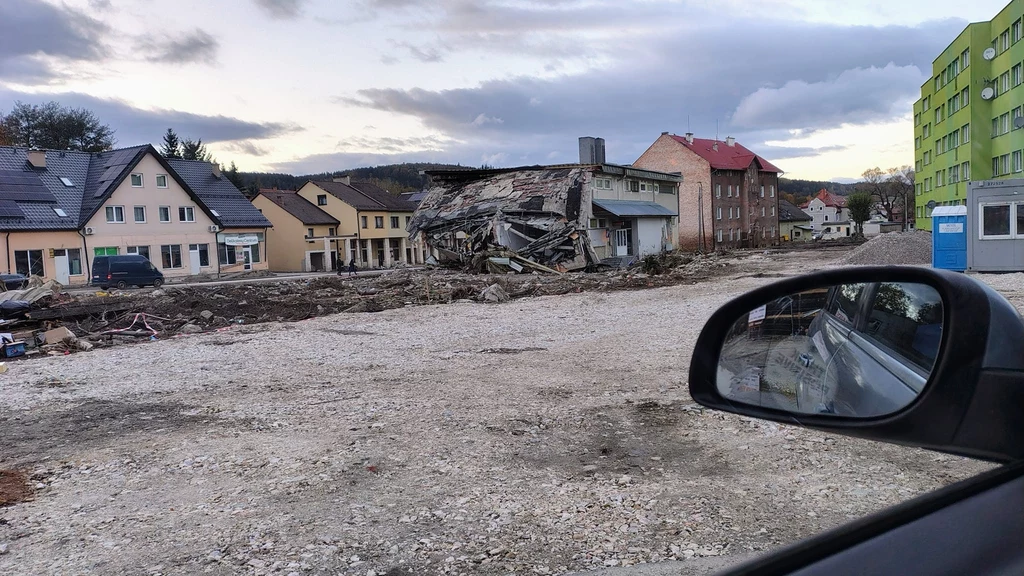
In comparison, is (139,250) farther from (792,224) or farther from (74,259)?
(792,224)

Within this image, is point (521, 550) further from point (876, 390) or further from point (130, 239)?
point (130, 239)

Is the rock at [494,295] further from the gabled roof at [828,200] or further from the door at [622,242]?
the gabled roof at [828,200]

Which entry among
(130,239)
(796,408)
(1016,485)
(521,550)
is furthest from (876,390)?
(130,239)

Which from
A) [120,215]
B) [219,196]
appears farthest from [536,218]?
[219,196]

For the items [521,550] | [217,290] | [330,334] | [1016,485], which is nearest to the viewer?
[1016,485]

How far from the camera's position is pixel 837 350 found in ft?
6.73

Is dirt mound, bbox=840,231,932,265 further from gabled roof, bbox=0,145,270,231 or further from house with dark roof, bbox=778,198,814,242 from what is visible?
house with dark roof, bbox=778,198,814,242

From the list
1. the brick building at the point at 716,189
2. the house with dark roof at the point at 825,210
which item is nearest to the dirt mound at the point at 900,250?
the brick building at the point at 716,189

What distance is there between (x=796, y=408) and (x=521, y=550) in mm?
2259

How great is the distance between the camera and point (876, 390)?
1725mm

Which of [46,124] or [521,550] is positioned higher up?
[46,124]

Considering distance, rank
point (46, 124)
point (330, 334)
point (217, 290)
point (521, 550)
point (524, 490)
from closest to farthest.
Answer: point (521, 550) → point (524, 490) → point (330, 334) → point (217, 290) → point (46, 124)

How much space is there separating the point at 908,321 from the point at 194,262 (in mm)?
50769

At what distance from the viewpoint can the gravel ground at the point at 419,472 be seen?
389cm
